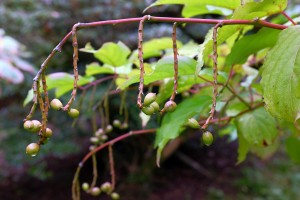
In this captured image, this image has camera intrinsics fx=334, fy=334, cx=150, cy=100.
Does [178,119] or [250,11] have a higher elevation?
[250,11]

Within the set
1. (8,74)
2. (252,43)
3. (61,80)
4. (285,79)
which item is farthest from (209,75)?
(8,74)

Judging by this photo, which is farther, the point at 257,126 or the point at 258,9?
the point at 257,126

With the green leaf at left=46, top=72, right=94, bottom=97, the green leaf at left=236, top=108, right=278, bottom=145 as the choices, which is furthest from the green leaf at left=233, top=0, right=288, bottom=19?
the green leaf at left=46, top=72, right=94, bottom=97

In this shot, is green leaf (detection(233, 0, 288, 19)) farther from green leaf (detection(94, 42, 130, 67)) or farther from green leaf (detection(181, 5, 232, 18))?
green leaf (detection(94, 42, 130, 67))

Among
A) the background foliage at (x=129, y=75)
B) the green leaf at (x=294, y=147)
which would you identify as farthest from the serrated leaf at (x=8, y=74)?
the green leaf at (x=294, y=147)

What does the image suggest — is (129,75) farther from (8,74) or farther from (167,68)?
(8,74)

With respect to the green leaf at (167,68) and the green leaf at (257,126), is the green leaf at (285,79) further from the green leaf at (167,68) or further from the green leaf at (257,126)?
the green leaf at (257,126)

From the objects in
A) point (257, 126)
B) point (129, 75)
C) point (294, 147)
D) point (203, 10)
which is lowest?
point (294, 147)

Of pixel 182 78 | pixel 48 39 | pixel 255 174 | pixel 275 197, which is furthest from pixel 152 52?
pixel 255 174
